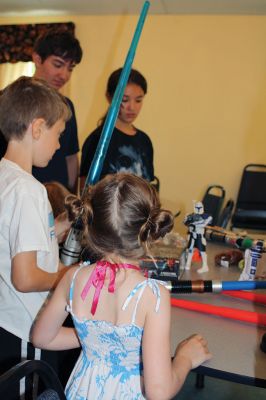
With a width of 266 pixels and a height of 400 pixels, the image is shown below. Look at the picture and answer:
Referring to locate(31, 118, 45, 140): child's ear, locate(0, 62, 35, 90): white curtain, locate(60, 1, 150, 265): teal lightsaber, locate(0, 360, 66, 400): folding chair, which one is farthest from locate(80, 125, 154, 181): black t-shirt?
locate(0, 62, 35, 90): white curtain

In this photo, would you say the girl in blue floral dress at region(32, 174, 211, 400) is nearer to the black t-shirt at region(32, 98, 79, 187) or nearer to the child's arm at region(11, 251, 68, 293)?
the child's arm at region(11, 251, 68, 293)

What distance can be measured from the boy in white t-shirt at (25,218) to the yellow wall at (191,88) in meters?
2.46

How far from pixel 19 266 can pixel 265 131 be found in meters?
3.08

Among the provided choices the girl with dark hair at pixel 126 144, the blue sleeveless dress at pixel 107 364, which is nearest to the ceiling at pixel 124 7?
the girl with dark hair at pixel 126 144

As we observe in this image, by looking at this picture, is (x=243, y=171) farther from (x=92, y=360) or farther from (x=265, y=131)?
(x=92, y=360)

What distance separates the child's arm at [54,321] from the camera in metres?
0.93

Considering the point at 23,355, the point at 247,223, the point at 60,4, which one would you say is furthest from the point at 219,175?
the point at 23,355

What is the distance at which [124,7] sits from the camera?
370cm

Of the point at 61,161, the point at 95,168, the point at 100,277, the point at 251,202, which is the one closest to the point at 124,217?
the point at 100,277

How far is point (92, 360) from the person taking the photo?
0.94m

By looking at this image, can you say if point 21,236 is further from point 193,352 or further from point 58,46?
point 58,46

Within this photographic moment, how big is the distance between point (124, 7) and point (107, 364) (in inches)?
134

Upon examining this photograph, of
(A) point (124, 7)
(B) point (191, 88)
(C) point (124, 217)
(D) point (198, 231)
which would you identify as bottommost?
(D) point (198, 231)

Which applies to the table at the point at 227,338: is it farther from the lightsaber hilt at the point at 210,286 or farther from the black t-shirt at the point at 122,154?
the black t-shirt at the point at 122,154
